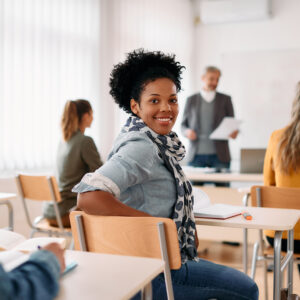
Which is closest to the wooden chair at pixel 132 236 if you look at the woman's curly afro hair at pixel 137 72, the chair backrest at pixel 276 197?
the woman's curly afro hair at pixel 137 72

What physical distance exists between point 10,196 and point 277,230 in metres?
1.61

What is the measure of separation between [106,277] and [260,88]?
5693 millimetres

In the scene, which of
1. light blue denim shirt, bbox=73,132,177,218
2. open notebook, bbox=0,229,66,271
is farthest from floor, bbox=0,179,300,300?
open notebook, bbox=0,229,66,271

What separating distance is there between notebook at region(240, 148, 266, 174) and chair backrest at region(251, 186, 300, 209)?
1.49 meters

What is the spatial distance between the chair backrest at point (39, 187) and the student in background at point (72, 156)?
0.13 meters

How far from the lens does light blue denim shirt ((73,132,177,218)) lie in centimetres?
148

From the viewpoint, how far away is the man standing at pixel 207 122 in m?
4.85

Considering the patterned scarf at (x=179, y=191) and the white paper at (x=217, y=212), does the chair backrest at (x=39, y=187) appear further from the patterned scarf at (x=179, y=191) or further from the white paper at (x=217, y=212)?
the patterned scarf at (x=179, y=191)

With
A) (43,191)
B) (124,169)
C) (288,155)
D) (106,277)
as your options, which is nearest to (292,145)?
(288,155)

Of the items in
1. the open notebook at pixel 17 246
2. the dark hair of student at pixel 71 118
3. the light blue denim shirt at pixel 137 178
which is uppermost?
the dark hair of student at pixel 71 118

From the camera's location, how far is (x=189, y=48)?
21.7 ft

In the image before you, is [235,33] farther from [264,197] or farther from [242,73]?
[264,197]

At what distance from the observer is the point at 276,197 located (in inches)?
90.7

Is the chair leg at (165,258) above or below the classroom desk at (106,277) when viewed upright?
below
